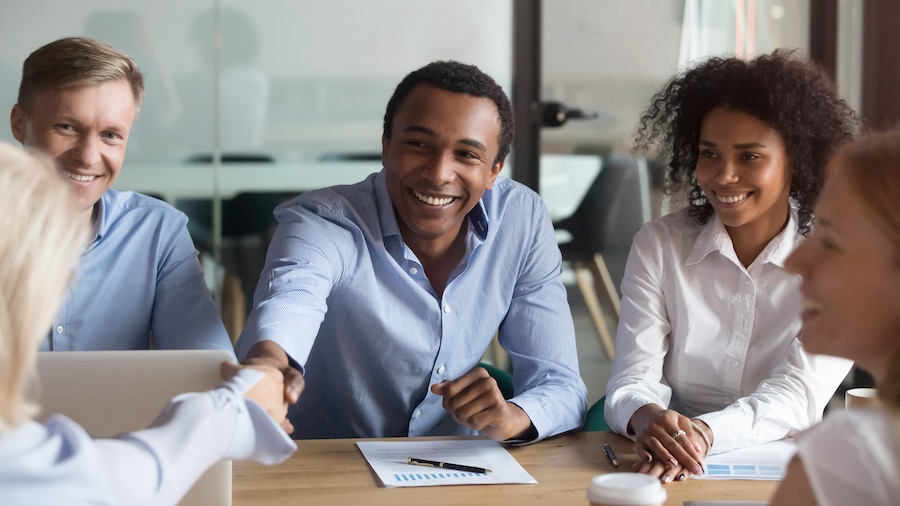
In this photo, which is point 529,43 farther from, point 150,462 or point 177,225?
point 150,462

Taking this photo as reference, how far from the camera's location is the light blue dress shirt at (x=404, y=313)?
199 cm

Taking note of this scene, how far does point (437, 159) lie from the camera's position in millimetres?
2039

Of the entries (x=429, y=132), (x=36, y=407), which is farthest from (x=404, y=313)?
(x=36, y=407)

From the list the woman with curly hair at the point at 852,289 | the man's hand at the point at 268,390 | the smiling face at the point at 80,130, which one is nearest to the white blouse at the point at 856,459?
the woman with curly hair at the point at 852,289

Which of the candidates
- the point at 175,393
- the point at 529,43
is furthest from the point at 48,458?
the point at 529,43

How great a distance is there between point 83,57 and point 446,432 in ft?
3.43

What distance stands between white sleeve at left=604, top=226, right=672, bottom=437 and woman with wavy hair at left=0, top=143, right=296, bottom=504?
41.4 inches

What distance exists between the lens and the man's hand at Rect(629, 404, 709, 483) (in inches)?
60.1

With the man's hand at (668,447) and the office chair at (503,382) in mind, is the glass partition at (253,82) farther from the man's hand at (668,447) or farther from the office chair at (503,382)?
the man's hand at (668,447)

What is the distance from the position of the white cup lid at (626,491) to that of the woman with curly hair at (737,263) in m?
0.80

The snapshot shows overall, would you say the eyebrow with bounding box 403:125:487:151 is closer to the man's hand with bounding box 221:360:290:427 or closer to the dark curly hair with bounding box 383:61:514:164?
the dark curly hair with bounding box 383:61:514:164

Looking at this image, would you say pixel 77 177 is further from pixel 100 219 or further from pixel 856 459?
pixel 856 459

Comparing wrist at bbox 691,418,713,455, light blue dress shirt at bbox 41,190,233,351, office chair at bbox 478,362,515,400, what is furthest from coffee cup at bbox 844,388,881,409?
light blue dress shirt at bbox 41,190,233,351

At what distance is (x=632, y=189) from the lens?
13.3 feet
